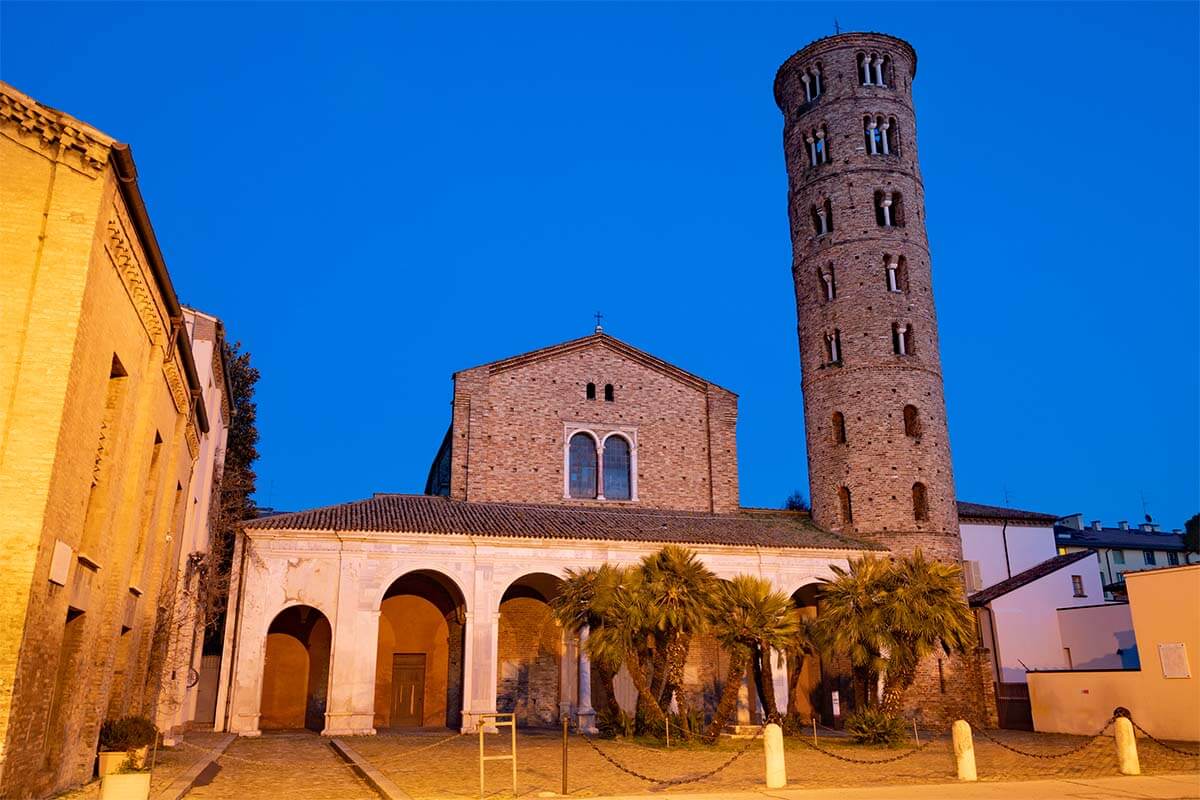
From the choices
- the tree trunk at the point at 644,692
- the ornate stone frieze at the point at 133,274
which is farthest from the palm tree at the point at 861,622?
the ornate stone frieze at the point at 133,274

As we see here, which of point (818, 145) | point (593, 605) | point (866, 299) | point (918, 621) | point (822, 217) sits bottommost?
point (918, 621)

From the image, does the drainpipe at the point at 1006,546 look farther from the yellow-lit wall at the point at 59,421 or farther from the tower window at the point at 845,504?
the yellow-lit wall at the point at 59,421

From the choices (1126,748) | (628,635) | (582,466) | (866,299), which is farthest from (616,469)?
(1126,748)

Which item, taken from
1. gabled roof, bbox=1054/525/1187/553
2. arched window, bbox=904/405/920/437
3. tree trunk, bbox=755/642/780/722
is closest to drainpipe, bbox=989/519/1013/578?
arched window, bbox=904/405/920/437

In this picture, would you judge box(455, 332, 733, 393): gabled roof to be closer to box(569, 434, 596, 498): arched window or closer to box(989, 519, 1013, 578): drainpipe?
box(569, 434, 596, 498): arched window

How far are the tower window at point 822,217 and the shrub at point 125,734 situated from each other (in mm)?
27654

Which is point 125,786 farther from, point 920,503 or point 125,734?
point 920,503

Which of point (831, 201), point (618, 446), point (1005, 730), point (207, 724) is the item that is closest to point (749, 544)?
point (618, 446)

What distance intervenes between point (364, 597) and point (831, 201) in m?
21.6

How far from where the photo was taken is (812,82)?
36.2 m

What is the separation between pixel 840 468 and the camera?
3186 cm

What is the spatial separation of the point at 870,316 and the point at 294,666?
22.5 meters

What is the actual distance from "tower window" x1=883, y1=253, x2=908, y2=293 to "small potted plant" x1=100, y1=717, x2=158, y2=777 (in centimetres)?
2694

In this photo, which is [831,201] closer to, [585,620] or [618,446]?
[618,446]
